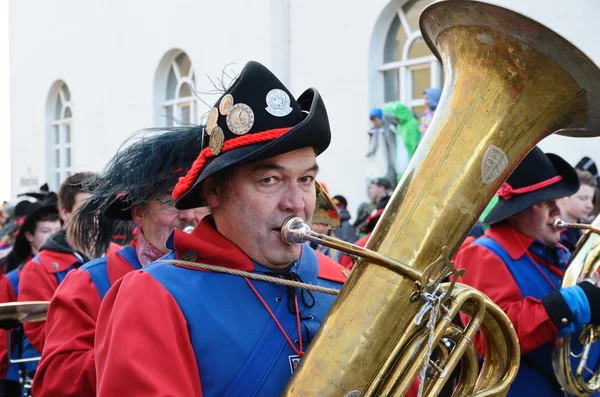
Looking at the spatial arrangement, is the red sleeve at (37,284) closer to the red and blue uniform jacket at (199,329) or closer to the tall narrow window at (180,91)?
the red and blue uniform jacket at (199,329)

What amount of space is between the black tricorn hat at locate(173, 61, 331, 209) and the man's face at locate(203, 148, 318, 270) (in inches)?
1.6

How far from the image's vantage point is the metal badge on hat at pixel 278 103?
209 cm

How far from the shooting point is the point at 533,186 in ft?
12.2

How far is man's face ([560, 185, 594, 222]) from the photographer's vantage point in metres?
5.43

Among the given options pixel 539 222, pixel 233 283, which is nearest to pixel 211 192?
pixel 233 283

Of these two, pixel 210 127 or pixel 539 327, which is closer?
pixel 210 127

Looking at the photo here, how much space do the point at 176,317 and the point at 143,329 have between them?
98 mm

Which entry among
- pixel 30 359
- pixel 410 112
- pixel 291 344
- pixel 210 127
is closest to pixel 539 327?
pixel 291 344

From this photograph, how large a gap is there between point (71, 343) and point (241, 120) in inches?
47.0

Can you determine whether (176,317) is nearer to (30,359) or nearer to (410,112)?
(30,359)

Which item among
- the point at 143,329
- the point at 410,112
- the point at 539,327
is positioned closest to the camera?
the point at 143,329

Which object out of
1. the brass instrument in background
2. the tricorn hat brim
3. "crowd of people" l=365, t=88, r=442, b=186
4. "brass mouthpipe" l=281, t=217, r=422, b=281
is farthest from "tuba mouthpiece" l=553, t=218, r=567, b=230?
"crowd of people" l=365, t=88, r=442, b=186

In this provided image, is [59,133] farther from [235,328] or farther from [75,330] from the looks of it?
[235,328]

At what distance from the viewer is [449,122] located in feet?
7.04
